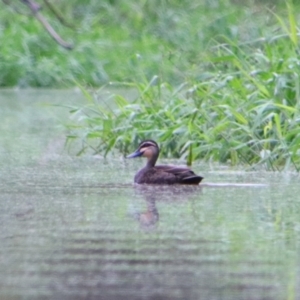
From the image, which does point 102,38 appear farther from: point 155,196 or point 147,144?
point 155,196

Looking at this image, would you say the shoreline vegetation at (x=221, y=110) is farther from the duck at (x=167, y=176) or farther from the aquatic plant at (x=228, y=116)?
the duck at (x=167, y=176)

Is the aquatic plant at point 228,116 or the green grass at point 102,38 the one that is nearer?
the aquatic plant at point 228,116

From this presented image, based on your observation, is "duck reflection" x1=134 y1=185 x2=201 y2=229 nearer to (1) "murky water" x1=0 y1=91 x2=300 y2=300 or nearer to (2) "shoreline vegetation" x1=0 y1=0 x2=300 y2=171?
(1) "murky water" x1=0 y1=91 x2=300 y2=300

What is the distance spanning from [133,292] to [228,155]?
13.9 ft

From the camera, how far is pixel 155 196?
21.2 feet

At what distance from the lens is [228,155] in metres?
8.05

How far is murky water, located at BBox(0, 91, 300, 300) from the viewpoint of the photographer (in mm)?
3984

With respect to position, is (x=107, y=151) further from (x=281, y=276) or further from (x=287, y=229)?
(x=281, y=276)

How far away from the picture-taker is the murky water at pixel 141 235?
398 cm

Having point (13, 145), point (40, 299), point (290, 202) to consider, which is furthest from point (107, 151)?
point (40, 299)

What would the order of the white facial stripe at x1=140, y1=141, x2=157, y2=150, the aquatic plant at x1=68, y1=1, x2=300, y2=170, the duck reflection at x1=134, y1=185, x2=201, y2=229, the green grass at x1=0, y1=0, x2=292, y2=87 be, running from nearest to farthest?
the duck reflection at x1=134, y1=185, x2=201, y2=229 → the white facial stripe at x1=140, y1=141, x2=157, y2=150 → the aquatic plant at x1=68, y1=1, x2=300, y2=170 → the green grass at x1=0, y1=0, x2=292, y2=87

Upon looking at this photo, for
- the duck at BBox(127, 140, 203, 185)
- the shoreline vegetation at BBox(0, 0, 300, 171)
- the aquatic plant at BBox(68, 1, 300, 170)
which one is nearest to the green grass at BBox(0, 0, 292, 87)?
the shoreline vegetation at BBox(0, 0, 300, 171)

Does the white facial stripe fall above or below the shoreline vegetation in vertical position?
below

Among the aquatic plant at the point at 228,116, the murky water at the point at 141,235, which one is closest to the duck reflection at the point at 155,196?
the murky water at the point at 141,235
